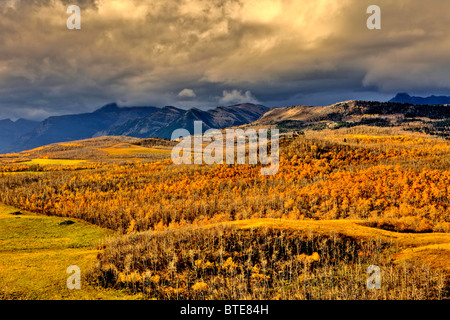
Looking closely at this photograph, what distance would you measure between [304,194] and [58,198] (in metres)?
75.4

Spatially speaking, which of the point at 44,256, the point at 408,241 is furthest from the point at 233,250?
the point at 44,256

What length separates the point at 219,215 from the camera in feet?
230

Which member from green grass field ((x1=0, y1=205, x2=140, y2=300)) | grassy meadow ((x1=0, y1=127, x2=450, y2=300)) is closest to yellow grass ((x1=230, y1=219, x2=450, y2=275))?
grassy meadow ((x1=0, y1=127, x2=450, y2=300))

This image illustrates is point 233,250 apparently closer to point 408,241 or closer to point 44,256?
point 408,241

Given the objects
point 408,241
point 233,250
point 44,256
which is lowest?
point 44,256

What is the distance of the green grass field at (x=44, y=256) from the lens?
25.8 meters

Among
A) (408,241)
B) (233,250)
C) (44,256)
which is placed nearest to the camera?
(233,250)

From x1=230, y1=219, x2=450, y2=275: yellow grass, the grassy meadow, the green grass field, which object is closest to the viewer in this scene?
the green grass field

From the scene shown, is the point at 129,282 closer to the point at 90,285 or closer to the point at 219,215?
the point at 90,285

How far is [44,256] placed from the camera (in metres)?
34.9

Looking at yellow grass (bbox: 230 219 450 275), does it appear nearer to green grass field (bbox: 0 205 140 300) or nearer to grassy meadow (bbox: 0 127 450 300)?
grassy meadow (bbox: 0 127 450 300)

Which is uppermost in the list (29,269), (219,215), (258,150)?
(258,150)

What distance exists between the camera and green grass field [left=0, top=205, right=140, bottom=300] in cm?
2583

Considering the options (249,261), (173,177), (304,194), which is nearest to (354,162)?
(304,194)
